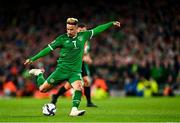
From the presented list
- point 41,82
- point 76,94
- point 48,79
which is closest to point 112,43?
point 41,82

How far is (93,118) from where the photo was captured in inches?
523

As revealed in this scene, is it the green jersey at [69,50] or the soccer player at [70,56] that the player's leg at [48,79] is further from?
the green jersey at [69,50]

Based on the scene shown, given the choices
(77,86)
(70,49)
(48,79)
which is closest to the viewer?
(77,86)

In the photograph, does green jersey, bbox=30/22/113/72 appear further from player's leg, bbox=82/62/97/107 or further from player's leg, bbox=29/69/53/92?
player's leg, bbox=82/62/97/107

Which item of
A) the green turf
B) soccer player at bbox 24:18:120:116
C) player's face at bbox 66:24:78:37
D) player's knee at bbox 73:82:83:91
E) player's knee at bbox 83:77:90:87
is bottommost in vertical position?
the green turf

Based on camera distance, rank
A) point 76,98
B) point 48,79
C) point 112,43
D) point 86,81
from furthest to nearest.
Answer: point 112,43
point 86,81
point 48,79
point 76,98

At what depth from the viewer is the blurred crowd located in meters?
29.7

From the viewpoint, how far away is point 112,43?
3356 cm

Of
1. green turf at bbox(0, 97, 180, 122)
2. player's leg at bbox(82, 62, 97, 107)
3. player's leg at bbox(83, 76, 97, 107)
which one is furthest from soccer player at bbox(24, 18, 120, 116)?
player's leg at bbox(83, 76, 97, 107)

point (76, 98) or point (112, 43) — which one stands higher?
point (112, 43)

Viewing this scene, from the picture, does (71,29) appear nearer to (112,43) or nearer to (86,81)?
(86,81)

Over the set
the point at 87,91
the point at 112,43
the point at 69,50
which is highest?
the point at 112,43

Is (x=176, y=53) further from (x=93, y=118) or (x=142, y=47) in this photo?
(x=93, y=118)

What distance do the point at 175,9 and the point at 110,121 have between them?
23.1 meters
